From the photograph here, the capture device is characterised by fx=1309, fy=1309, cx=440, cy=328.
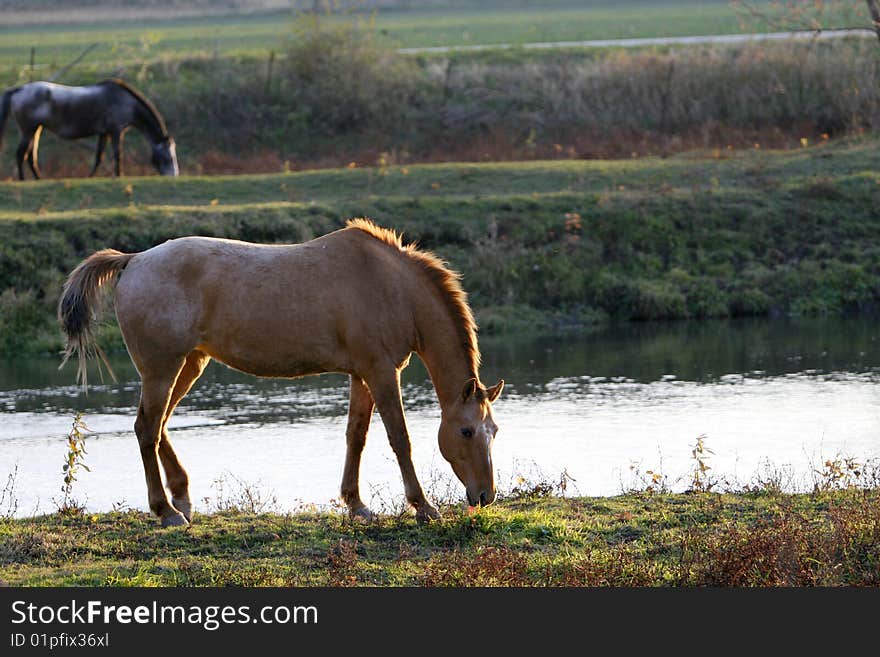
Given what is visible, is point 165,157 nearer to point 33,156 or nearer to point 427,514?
point 33,156

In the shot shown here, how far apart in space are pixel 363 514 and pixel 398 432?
648 millimetres

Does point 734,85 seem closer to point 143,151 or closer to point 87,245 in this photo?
point 143,151

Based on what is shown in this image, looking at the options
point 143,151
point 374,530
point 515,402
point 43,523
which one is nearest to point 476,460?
point 374,530

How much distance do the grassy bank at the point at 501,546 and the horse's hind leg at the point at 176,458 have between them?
0.22 metres

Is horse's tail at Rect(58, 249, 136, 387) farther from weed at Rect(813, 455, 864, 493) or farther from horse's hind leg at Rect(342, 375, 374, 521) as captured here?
weed at Rect(813, 455, 864, 493)

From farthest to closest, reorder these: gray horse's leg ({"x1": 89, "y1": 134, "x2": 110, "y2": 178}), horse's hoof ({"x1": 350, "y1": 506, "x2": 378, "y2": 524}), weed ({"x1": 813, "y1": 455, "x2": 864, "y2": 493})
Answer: gray horse's leg ({"x1": 89, "y1": 134, "x2": 110, "y2": 178}) → weed ({"x1": 813, "y1": 455, "x2": 864, "y2": 493}) → horse's hoof ({"x1": 350, "y1": 506, "x2": 378, "y2": 524})

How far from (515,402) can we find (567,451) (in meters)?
2.83

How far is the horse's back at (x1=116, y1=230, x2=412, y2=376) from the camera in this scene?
29.0ft

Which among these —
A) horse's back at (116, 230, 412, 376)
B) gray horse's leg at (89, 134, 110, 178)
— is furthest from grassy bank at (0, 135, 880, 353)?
horse's back at (116, 230, 412, 376)

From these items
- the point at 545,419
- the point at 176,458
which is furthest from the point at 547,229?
the point at 176,458

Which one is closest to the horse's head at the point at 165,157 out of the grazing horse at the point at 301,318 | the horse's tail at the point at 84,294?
the horse's tail at the point at 84,294

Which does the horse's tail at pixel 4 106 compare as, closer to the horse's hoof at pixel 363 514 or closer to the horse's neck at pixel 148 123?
the horse's neck at pixel 148 123

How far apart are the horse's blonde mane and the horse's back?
144 mm

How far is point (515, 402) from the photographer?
603 inches
